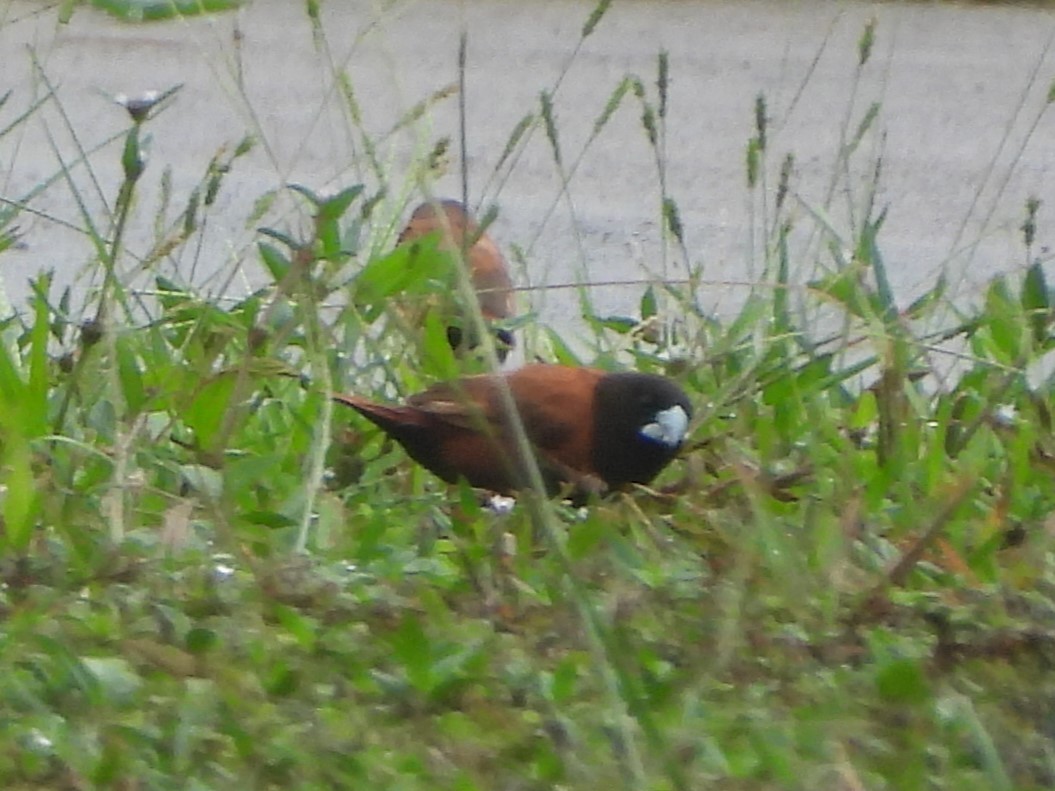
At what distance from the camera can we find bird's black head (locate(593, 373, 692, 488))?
9.98 ft

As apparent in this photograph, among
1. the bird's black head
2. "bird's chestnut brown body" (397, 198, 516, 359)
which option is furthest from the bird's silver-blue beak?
"bird's chestnut brown body" (397, 198, 516, 359)

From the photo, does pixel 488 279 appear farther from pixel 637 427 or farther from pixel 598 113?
pixel 598 113

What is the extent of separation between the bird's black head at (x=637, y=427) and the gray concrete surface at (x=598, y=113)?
5.18 feet

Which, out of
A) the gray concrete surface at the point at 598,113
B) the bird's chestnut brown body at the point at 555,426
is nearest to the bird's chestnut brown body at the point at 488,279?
the bird's chestnut brown body at the point at 555,426

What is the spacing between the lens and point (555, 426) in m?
3.21

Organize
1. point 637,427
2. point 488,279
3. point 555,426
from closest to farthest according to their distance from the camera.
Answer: point 637,427 < point 555,426 < point 488,279

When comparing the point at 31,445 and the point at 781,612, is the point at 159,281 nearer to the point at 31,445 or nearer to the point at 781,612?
the point at 31,445

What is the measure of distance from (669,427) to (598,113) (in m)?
4.73

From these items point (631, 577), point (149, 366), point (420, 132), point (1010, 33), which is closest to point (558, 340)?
point (420, 132)

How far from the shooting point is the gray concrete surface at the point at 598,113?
6.03 meters

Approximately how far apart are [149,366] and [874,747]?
1.75 meters

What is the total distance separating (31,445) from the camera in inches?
99.6

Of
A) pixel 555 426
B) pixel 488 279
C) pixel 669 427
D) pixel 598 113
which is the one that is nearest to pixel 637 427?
pixel 669 427

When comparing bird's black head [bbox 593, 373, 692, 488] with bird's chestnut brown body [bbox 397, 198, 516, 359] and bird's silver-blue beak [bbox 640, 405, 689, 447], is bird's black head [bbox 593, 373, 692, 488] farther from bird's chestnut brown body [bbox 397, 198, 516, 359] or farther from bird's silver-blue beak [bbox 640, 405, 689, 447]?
bird's chestnut brown body [bbox 397, 198, 516, 359]
